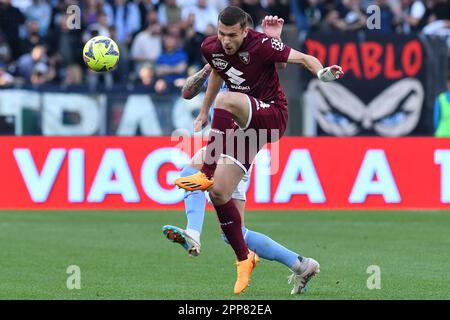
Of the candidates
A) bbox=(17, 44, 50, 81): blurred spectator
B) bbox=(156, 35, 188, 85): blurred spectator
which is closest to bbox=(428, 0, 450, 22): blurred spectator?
bbox=(156, 35, 188, 85): blurred spectator

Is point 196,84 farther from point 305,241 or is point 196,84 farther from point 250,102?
point 305,241

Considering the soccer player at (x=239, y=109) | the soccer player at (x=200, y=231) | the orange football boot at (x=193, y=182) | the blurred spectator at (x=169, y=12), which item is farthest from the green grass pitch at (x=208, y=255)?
the blurred spectator at (x=169, y=12)

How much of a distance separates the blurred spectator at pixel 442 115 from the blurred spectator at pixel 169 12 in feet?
17.9

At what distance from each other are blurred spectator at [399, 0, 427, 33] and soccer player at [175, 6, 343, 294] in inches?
528

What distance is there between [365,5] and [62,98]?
23.2ft

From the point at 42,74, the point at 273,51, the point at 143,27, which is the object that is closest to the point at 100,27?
the point at 42,74

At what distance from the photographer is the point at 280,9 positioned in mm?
23328

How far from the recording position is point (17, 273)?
38.5 feet

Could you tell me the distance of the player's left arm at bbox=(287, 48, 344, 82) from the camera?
9.86 meters

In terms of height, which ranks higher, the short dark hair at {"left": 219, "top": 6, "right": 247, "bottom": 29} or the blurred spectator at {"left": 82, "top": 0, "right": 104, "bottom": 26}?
the short dark hair at {"left": 219, "top": 6, "right": 247, "bottom": 29}

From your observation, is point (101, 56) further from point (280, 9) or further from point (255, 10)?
point (280, 9)

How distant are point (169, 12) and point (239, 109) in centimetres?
1357

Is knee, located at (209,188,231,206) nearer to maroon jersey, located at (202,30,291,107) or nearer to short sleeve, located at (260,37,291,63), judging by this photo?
maroon jersey, located at (202,30,291,107)
